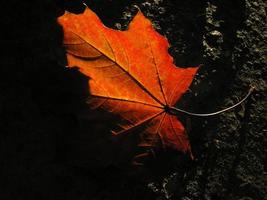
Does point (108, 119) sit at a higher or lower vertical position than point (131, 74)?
lower

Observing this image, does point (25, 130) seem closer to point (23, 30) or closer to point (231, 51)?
point (23, 30)

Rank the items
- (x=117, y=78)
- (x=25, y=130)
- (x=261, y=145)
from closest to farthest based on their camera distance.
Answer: (x=117, y=78)
(x=25, y=130)
(x=261, y=145)

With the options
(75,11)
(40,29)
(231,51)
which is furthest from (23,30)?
(231,51)
